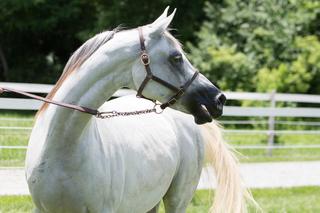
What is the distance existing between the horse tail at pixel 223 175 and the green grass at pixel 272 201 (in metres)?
0.79

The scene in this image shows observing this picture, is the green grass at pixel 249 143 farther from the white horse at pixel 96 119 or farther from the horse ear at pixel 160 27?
the horse ear at pixel 160 27

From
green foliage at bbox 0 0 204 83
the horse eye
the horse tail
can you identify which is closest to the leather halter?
the horse eye

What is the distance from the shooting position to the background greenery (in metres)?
17.7

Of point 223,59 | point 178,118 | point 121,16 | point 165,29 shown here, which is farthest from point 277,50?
point 165,29

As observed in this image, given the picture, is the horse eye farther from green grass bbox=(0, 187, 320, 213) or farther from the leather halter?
green grass bbox=(0, 187, 320, 213)

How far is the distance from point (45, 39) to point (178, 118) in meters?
21.1

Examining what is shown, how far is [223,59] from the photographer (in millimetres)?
18375

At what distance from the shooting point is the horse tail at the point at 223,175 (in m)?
5.59

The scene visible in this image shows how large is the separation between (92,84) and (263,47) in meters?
15.2

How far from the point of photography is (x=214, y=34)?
1944 cm

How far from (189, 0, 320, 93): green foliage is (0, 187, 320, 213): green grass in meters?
8.12

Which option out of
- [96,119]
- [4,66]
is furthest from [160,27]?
[4,66]

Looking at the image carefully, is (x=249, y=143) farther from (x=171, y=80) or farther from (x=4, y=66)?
(x=4, y=66)

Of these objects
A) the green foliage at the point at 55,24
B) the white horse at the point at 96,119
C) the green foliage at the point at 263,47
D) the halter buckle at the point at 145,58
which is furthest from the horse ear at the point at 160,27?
the green foliage at the point at 55,24
